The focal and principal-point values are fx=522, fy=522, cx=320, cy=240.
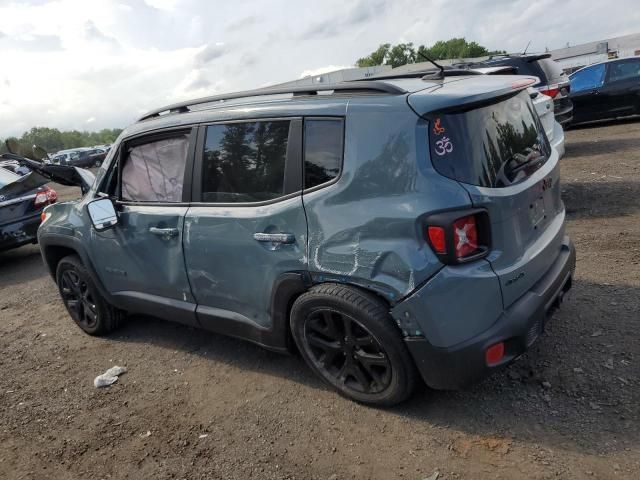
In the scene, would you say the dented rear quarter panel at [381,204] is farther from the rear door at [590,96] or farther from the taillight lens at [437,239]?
the rear door at [590,96]

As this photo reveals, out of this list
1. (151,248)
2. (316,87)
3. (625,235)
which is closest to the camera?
(316,87)

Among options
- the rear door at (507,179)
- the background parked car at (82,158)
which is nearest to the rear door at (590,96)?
the rear door at (507,179)

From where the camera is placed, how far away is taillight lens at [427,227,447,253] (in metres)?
2.48

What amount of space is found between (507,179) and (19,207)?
282 inches

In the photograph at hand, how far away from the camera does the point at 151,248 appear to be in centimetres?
377

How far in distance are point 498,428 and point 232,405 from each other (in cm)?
162

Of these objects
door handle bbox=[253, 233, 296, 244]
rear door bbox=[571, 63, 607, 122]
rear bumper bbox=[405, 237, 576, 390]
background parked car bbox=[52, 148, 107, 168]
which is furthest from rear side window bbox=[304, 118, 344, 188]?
background parked car bbox=[52, 148, 107, 168]

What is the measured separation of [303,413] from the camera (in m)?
3.15

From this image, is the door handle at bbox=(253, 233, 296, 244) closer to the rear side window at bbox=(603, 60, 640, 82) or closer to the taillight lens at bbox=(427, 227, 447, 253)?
the taillight lens at bbox=(427, 227, 447, 253)

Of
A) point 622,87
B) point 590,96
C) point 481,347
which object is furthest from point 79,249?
point 622,87

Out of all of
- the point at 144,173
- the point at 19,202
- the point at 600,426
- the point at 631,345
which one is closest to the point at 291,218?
the point at 144,173

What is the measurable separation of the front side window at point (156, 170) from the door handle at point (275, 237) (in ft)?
2.70

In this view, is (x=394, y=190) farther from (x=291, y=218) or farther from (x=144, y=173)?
(x=144, y=173)

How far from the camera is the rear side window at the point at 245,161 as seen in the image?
10.2ft
